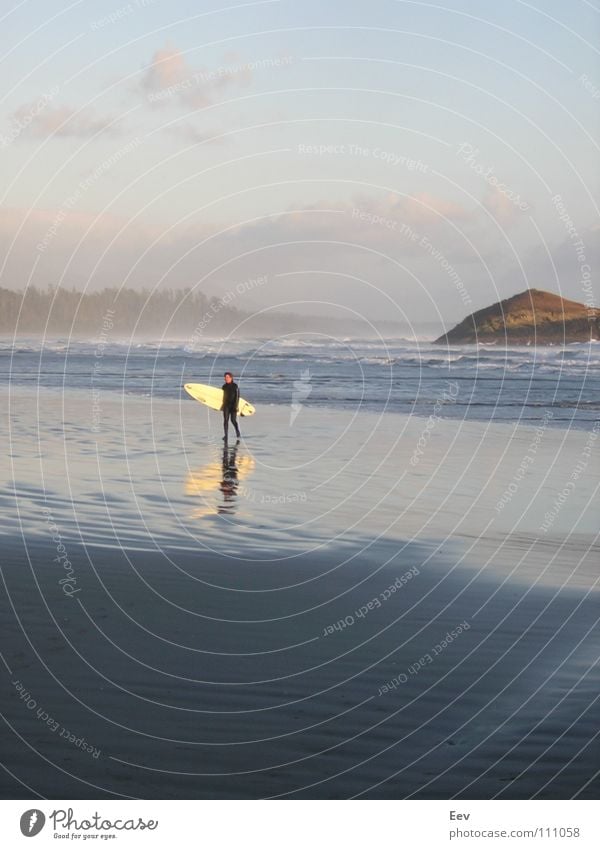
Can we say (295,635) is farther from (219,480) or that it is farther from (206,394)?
(206,394)

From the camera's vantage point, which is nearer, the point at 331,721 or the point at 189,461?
the point at 331,721

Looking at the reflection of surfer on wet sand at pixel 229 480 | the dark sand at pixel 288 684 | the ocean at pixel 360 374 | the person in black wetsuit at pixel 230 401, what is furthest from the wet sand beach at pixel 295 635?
the ocean at pixel 360 374

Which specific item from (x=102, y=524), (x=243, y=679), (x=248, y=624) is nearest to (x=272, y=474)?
(x=102, y=524)

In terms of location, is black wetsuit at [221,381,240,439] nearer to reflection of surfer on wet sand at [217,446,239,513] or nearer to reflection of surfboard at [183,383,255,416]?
reflection of surfer on wet sand at [217,446,239,513]

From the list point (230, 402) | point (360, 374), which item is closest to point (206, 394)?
point (230, 402)

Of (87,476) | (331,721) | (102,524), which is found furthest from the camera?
(87,476)

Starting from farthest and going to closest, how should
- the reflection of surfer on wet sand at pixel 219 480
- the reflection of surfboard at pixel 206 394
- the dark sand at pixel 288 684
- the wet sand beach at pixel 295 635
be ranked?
1. the reflection of surfboard at pixel 206 394
2. the reflection of surfer on wet sand at pixel 219 480
3. the wet sand beach at pixel 295 635
4. the dark sand at pixel 288 684

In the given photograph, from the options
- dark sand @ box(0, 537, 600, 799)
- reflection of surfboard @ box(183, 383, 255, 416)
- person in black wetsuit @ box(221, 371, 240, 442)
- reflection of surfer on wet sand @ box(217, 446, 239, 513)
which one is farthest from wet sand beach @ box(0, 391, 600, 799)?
reflection of surfboard @ box(183, 383, 255, 416)

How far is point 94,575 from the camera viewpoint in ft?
39.4

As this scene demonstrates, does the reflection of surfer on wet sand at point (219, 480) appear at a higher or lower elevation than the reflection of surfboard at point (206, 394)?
lower

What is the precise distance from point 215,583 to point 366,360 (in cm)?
5916

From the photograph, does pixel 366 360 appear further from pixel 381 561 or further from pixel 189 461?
pixel 381 561

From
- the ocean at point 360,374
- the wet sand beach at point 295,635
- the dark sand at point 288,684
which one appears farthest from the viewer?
the ocean at point 360,374

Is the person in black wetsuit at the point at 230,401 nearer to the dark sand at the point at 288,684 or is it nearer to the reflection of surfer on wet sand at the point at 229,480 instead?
the reflection of surfer on wet sand at the point at 229,480
